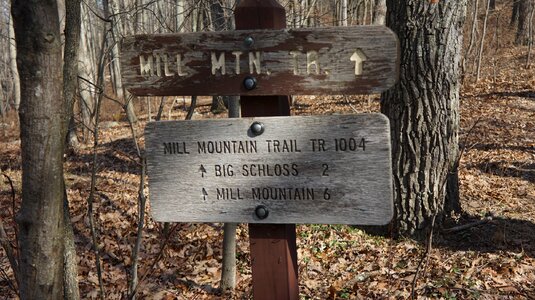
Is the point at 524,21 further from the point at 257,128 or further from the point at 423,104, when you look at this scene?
the point at 257,128

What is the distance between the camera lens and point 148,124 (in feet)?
6.74

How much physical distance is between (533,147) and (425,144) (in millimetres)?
5246

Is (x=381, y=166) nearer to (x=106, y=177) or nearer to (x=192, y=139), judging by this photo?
(x=192, y=139)

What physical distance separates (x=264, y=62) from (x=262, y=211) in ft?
2.07

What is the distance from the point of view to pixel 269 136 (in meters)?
1.93

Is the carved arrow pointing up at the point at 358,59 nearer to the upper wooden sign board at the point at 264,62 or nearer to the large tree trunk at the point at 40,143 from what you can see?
the upper wooden sign board at the point at 264,62

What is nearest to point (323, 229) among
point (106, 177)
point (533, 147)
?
point (106, 177)

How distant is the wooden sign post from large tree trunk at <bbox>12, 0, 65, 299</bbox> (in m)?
0.36

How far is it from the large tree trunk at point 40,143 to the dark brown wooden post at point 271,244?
872mm

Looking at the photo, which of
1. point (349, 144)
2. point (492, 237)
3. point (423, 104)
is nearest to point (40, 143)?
point (349, 144)

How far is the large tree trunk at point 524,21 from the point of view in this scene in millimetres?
18362

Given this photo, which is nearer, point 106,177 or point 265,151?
point 265,151

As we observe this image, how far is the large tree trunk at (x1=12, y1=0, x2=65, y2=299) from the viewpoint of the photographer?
206cm

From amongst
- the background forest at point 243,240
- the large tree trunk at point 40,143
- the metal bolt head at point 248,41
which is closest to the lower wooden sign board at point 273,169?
the metal bolt head at point 248,41
